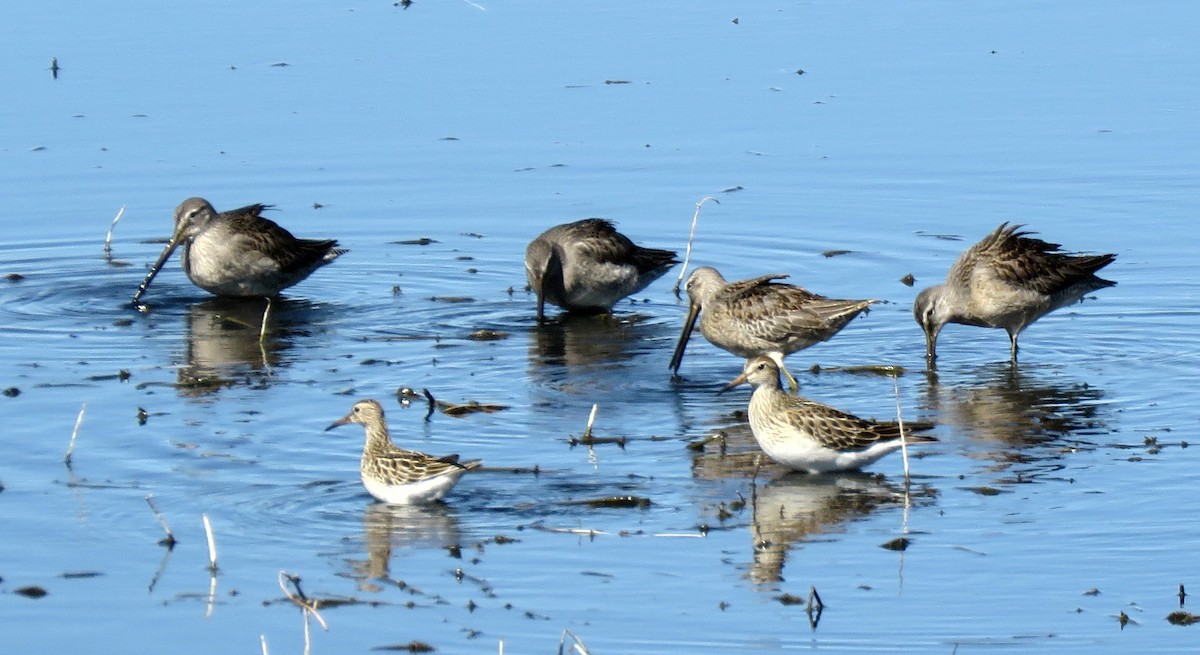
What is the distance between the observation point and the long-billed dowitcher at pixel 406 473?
32.3 ft

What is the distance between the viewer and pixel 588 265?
Answer: 15.2 meters

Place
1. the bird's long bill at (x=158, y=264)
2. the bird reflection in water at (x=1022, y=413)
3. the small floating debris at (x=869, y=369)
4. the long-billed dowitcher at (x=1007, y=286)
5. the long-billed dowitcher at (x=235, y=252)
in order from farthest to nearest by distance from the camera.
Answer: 1. the long-billed dowitcher at (x=235, y=252)
2. the bird's long bill at (x=158, y=264)
3. the long-billed dowitcher at (x=1007, y=286)
4. the small floating debris at (x=869, y=369)
5. the bird reflection in water at (x=1022, y=413)

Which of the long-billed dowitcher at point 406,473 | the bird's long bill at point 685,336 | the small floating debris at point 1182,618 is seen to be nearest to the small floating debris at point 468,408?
the bird's long bill at point 685,336

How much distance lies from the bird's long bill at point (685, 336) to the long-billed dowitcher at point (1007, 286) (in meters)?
1.46

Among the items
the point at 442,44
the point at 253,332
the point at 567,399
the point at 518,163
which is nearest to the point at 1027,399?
the point at 567,399

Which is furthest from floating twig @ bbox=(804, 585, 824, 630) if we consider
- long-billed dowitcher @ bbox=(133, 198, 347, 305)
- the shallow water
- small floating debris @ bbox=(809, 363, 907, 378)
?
long-billed dowitcher @ bbox=(133, 198, 347, 305)

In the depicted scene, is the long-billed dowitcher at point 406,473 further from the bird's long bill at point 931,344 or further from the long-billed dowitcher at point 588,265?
the long-billed dowitcher at point 588,265

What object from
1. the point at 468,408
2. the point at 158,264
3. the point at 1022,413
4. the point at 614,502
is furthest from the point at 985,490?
the point at 158,264

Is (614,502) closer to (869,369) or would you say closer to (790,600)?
(790,600)

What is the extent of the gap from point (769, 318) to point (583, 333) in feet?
6.99

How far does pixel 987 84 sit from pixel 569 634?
13520 millimetres

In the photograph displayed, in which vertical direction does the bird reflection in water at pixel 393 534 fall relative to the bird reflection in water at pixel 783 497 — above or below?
below

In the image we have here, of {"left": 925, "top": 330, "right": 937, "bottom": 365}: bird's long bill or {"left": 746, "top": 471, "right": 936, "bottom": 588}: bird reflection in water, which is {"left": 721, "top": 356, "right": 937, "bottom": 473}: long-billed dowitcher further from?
{"left": 925, "top": 330, "right": 937, "bottom": 365}: bird's long bill

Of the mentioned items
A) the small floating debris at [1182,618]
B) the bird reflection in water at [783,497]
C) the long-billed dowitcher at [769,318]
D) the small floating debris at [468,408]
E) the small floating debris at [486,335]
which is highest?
the long-billed dowitcher at [769,318]
